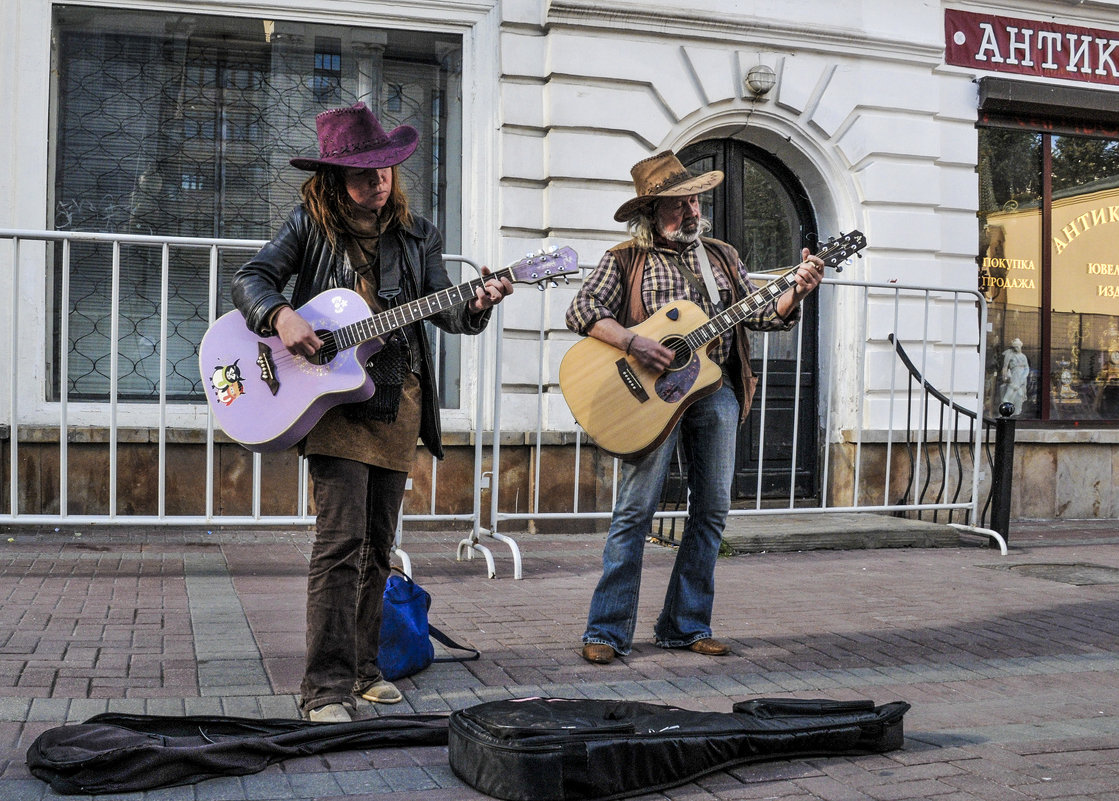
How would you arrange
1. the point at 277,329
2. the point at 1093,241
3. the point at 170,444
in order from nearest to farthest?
1. the point at 277,329
2. the point at 170,444
3. the point at 1093,241

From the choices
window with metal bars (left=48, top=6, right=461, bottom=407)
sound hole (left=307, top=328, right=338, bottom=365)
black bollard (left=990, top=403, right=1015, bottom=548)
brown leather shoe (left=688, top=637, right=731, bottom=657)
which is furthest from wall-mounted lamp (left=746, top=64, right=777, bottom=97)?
sound hole (left=307, top=328, right=338, bottom=365)

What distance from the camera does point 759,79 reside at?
9344 millimetres

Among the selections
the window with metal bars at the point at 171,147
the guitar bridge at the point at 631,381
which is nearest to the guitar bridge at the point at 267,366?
the guitar bridge at the point at 631,381

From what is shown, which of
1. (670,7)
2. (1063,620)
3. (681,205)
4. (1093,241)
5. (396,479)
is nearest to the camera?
(396,479)

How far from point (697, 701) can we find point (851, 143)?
22.0 feet

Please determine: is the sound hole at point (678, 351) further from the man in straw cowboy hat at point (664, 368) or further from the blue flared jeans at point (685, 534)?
the blue flared jeans at point (685, 534)

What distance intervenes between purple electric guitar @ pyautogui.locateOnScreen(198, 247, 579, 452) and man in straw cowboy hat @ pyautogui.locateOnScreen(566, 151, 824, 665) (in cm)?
107

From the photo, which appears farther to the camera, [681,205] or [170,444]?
[170,444]

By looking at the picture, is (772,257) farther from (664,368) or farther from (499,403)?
(664,368)

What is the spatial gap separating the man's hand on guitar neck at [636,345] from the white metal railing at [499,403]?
1.79 m

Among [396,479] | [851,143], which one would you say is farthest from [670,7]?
[396,479]

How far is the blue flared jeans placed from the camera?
193 inches

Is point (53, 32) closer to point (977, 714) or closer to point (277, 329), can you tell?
point (277, 329)

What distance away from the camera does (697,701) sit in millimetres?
4207
